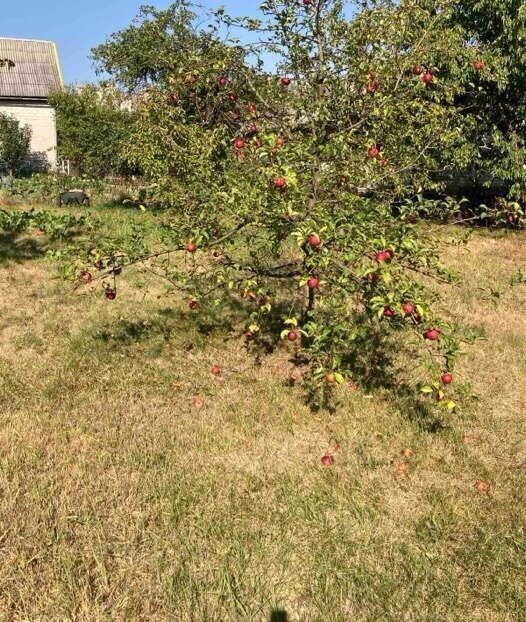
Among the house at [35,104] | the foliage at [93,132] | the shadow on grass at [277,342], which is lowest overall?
the shadow on grass at [277,342]

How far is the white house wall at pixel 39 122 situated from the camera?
1142 inches

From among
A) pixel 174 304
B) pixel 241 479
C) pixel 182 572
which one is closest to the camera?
pixel 182 572

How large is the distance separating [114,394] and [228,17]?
3651mm

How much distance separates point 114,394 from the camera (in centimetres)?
493

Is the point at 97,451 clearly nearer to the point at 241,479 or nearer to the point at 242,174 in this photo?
the point at 241,479

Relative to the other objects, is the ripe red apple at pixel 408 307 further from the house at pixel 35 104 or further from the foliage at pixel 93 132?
the house at pixel 35 104

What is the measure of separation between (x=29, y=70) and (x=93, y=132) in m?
17.2

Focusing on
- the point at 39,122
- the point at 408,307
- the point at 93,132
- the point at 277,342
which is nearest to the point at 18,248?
the point at 277,342

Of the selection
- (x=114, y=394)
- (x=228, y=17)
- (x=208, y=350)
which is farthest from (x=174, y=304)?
(x=228, y=17)

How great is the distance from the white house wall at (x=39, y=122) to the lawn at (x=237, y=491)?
1030 inches

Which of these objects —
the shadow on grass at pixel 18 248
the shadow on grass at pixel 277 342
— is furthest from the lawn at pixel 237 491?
the shadow on grass at pixel 18 248

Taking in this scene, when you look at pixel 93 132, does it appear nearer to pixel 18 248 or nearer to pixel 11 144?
pixel 18 248

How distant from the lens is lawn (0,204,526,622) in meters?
2.82

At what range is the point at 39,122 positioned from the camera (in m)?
29.4
